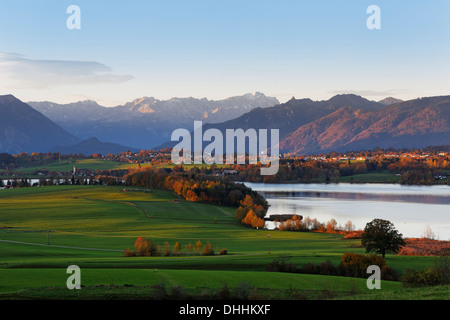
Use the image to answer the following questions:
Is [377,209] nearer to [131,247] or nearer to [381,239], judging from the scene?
[381,239]

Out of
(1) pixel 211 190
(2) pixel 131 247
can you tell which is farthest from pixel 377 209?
(2) pixel 131 247

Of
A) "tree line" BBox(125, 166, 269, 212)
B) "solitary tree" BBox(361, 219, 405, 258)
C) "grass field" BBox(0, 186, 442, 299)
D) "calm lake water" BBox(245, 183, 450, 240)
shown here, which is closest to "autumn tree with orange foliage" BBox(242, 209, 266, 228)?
"grass field" BBox(0, 186, 442, 299)

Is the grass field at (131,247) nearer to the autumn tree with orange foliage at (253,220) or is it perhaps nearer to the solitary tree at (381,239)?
the autumn tree with orange foliage at (253,220)

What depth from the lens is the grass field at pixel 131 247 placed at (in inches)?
979

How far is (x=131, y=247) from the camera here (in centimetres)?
4906

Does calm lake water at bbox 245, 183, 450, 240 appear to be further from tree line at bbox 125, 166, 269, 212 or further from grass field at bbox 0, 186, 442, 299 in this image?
grass field at bbox 0, 186, 442, 299

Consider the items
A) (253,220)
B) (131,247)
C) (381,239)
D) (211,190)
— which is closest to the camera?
(381,239)

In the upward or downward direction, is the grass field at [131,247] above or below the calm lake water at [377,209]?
above

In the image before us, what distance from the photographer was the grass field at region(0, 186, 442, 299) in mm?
24875

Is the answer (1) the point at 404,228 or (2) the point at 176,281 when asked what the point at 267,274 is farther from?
(1) the point at 404,228

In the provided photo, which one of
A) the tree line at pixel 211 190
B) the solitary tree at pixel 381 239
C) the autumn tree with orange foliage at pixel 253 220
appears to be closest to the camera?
the solitary tree at pixel 381 239

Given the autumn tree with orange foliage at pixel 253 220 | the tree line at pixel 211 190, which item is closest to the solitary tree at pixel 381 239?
the autumn tree with orange foliage at pixel 253 220
